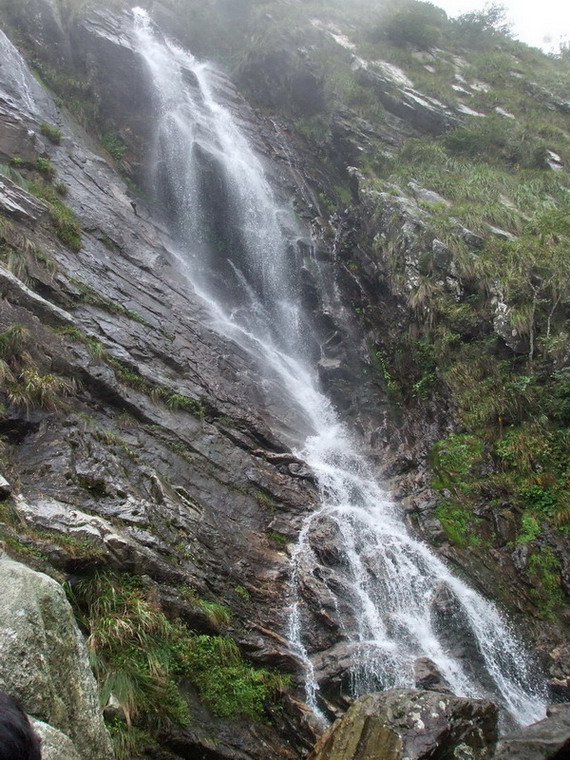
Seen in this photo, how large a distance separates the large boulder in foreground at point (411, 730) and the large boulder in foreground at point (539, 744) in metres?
0.25

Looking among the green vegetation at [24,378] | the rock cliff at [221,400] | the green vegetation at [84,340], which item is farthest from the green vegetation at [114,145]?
the green vegetation at [24,378]

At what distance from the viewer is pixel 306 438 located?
1210 cm

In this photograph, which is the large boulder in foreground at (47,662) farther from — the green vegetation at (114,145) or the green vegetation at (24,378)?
the green vegetation at (114,145)

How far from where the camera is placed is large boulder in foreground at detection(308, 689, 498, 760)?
15.4 ft

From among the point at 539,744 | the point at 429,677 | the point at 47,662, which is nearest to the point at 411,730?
the point at 539,744

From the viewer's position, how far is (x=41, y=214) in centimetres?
1173

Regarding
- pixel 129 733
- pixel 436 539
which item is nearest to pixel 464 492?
pixel 436 539

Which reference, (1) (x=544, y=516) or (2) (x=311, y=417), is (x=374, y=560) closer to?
(1) (x=544, y=516)

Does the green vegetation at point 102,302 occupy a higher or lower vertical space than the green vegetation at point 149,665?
higher

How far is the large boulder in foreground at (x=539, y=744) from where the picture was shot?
4.56 m

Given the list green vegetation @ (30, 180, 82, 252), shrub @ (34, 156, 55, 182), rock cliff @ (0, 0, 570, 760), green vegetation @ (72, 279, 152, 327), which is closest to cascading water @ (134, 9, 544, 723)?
rock cliff @ (0, 0, 570, 760)

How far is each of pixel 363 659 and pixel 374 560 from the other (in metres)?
2.10

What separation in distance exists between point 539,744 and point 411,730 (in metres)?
1.19

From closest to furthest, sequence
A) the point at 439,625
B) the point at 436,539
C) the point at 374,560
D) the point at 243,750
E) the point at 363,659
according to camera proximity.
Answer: the point at 243,750
the point at 363,659
the point at 439,625
the point at 374,560
the point at 436,539
